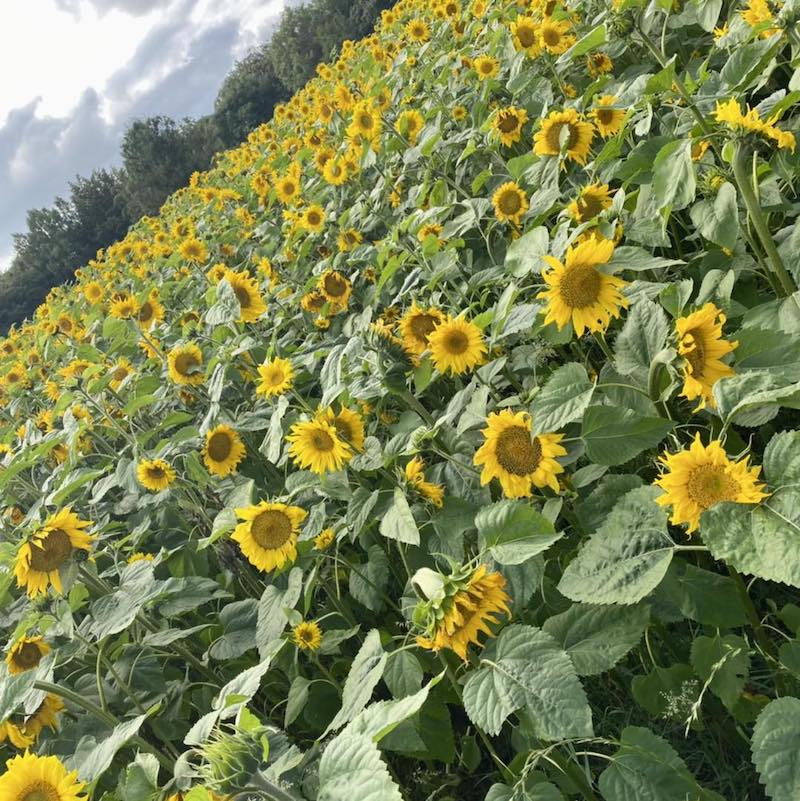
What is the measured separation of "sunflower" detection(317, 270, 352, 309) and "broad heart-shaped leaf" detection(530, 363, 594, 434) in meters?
2.24

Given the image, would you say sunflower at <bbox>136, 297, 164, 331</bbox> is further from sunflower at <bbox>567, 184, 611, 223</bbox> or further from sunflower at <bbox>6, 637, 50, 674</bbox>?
sunflower at <bbox>567, 184, 611, 223</bbox>

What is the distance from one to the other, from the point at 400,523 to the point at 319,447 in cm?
58

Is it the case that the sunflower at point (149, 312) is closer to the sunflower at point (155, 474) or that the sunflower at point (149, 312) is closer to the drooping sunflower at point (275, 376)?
the sunflower at point (155, 474)

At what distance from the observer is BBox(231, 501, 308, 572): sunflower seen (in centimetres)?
205

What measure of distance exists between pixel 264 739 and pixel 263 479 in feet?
7.61

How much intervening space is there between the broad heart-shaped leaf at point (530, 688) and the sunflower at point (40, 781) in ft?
3.01

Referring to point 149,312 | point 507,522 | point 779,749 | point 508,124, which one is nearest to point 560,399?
point 507,522

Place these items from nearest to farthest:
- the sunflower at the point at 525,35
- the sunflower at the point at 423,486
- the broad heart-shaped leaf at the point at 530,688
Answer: the broad heart-shaped leaf at the point at 530,688 < the sunflower at the point at 423,486 < the sunflower at the point at 525,35

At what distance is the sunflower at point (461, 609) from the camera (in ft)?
3.90

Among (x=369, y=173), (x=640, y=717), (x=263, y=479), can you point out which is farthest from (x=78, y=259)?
(x=640, y=717)

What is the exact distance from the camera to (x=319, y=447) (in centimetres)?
218

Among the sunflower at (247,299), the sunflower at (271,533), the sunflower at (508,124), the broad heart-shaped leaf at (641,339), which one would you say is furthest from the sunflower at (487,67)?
the sunflower at (271,533)

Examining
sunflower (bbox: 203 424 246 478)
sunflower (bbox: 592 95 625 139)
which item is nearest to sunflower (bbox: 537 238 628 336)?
sunflower (bbox: 592 95 625 139)

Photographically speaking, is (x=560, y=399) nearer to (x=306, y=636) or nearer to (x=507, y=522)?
(x=507, y=522)
